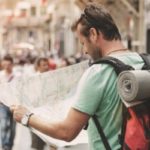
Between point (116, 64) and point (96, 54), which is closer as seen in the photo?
point (116, 64)

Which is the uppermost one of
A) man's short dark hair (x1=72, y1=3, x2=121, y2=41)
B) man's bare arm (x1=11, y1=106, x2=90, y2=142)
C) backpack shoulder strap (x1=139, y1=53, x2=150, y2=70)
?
man's short dark hair (x1=72, y1=3, x2=121, y2=41)

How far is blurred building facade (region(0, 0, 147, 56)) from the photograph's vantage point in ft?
50.3

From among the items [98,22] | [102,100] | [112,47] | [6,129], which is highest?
[98,22]

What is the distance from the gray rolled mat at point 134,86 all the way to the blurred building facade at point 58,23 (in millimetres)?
1439

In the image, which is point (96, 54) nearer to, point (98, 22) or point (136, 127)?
point (98, 22)

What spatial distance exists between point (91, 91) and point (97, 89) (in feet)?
0.10

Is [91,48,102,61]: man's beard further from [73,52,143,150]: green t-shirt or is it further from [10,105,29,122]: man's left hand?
[10,105,29,122]: man's left hand

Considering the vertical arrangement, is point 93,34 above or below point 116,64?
above

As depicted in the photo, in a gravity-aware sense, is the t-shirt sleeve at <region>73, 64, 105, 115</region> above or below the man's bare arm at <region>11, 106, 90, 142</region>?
above

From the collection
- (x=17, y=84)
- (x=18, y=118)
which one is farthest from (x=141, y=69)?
(x=17, y=84)

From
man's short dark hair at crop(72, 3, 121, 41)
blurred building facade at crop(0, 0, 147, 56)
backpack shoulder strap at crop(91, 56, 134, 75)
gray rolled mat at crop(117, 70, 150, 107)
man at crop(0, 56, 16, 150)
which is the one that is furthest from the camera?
blurred building facade at crop(0, 0, 147, 56)

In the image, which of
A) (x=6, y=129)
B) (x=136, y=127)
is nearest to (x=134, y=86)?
(x=136, y=127)

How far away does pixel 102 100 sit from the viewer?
2752mm

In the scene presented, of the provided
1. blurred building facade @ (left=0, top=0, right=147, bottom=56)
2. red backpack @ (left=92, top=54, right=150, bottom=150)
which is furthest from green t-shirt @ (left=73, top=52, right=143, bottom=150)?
blurred building facade @ (left=0, top=0, right=147, bottom=56)
